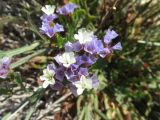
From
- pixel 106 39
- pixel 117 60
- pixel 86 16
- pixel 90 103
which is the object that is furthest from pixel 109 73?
pixel 106 39

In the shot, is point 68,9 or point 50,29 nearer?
point 50,29

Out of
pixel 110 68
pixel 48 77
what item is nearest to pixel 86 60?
pixel 48 77

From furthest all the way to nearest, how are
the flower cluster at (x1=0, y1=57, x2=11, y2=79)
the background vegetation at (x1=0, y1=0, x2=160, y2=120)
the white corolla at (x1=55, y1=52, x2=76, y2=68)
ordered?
1. the background vegetation at (x1=0, y1=0, x2=160, y2=120)
2. the flower cluster at (x1=0, y1=57, x2=11, y2=79)
3. the white corolla at (x1=55, y1=52, x2=76, y2=68)

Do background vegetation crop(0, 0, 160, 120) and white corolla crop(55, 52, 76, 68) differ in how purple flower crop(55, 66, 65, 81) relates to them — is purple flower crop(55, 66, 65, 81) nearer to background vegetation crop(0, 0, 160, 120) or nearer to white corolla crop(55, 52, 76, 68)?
white corolla crop(55, 52, 76, 68)

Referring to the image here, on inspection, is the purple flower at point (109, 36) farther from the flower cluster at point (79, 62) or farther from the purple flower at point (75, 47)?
the purple flower at point (75, 47)

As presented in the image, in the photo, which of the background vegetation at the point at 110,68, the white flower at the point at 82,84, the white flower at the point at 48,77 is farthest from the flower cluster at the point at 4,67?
the background vegetation at the point at 110,68

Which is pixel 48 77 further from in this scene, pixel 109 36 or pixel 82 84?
pixel 109 36

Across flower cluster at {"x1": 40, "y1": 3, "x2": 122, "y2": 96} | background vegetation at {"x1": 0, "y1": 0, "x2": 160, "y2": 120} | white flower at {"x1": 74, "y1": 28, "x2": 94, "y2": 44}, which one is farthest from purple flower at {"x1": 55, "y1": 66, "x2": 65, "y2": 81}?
background vegetation at {"x1": 0, "y1": 0, "x2": 160, "y2": 120}
